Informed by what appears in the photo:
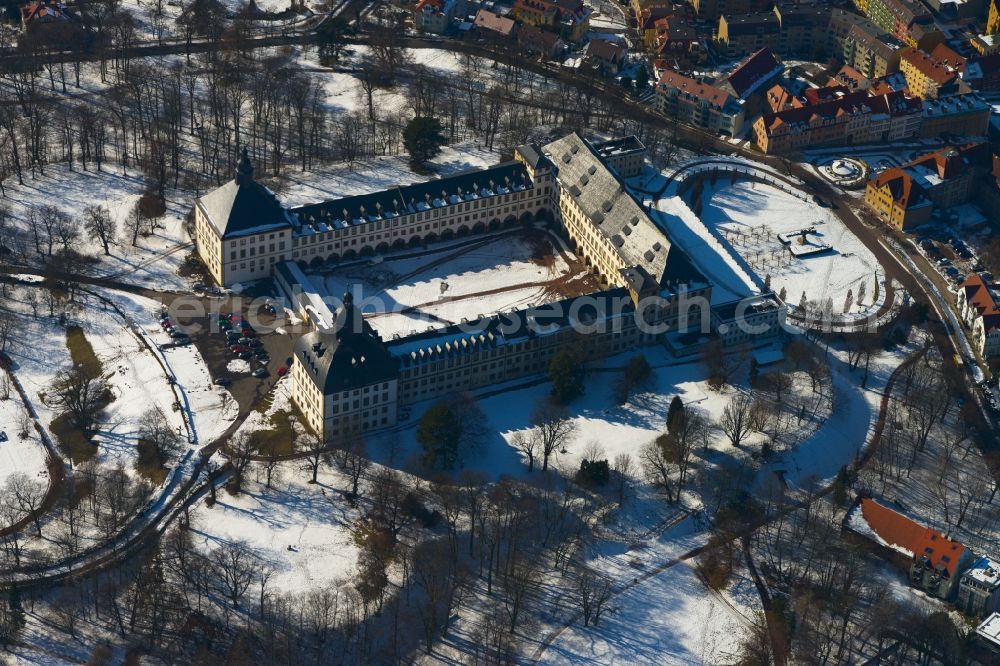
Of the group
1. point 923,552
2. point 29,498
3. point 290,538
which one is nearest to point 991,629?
point 923,552

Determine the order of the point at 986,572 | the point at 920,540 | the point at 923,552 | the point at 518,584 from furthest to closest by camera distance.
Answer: the point at 920,540
the point at 923,552
the point at 986,572
the point at 518,584

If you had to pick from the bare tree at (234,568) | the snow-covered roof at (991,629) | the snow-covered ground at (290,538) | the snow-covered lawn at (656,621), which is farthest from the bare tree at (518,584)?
the snow-covered roof at (991,629)

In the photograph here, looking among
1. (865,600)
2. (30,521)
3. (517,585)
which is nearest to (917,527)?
(865,600)

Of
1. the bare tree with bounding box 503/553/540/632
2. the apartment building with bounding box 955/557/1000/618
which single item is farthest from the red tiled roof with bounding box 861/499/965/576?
the bare tree with bounding box 503/553/540/632

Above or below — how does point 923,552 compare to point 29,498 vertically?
above

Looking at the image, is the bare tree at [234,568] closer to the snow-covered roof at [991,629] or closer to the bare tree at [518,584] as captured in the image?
the bare tree at [518,584]

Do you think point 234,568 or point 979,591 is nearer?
point 234,568

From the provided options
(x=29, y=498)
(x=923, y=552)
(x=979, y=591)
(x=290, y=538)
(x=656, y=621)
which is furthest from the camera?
(x=29, y=498)

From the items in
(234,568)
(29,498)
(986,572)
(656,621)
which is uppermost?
(986,572)

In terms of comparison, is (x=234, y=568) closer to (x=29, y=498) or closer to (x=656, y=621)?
(x=29, y=498)
